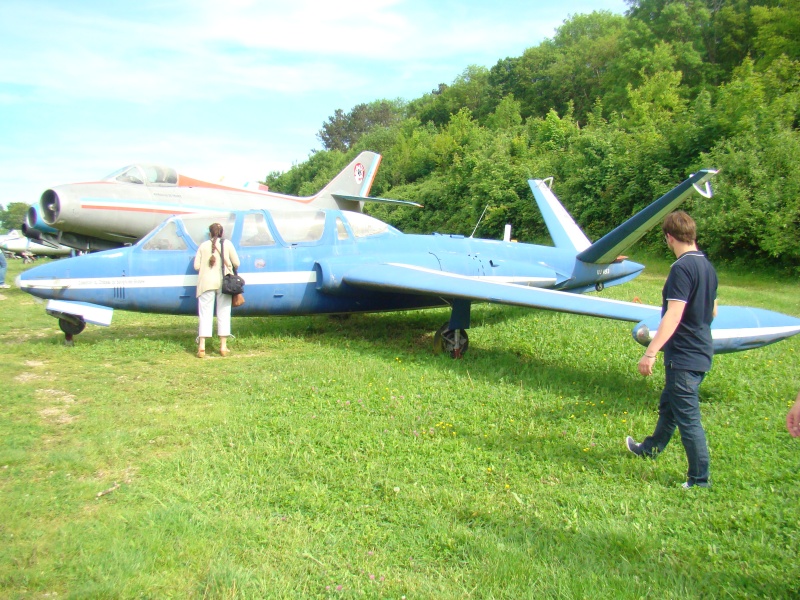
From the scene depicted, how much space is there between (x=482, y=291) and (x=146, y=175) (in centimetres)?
1046

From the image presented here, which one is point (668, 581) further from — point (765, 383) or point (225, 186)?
point (225, 186)

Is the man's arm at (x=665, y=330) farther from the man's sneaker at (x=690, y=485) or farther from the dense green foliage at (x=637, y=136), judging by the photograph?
the dense green foliage at (x=637, y=136)

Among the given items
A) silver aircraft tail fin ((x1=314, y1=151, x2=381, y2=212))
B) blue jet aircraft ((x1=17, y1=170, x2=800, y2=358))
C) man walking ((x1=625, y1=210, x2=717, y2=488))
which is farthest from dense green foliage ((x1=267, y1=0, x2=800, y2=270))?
man walking ((x1=625, y1=210, x2=717, y2=488))

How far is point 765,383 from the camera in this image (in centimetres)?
636

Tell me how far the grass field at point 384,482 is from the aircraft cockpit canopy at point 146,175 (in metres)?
7.63

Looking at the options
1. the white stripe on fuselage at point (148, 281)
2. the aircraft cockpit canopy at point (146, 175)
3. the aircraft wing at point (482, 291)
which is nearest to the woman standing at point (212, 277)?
the white stripe on fuselage at point (148, 281)

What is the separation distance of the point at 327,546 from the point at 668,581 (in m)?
1.85

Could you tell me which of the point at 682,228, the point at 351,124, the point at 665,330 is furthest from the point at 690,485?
the point at 351,124

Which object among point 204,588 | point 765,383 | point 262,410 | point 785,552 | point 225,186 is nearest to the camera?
point 204,588

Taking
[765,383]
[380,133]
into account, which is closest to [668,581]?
[765,383]

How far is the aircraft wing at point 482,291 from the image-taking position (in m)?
6.50

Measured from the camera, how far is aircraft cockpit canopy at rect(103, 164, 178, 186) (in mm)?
14023

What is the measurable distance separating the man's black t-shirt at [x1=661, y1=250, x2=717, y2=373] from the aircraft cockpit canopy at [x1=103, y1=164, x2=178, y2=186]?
43.7 ft

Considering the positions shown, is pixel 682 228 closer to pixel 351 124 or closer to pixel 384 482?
pixel 384 482
